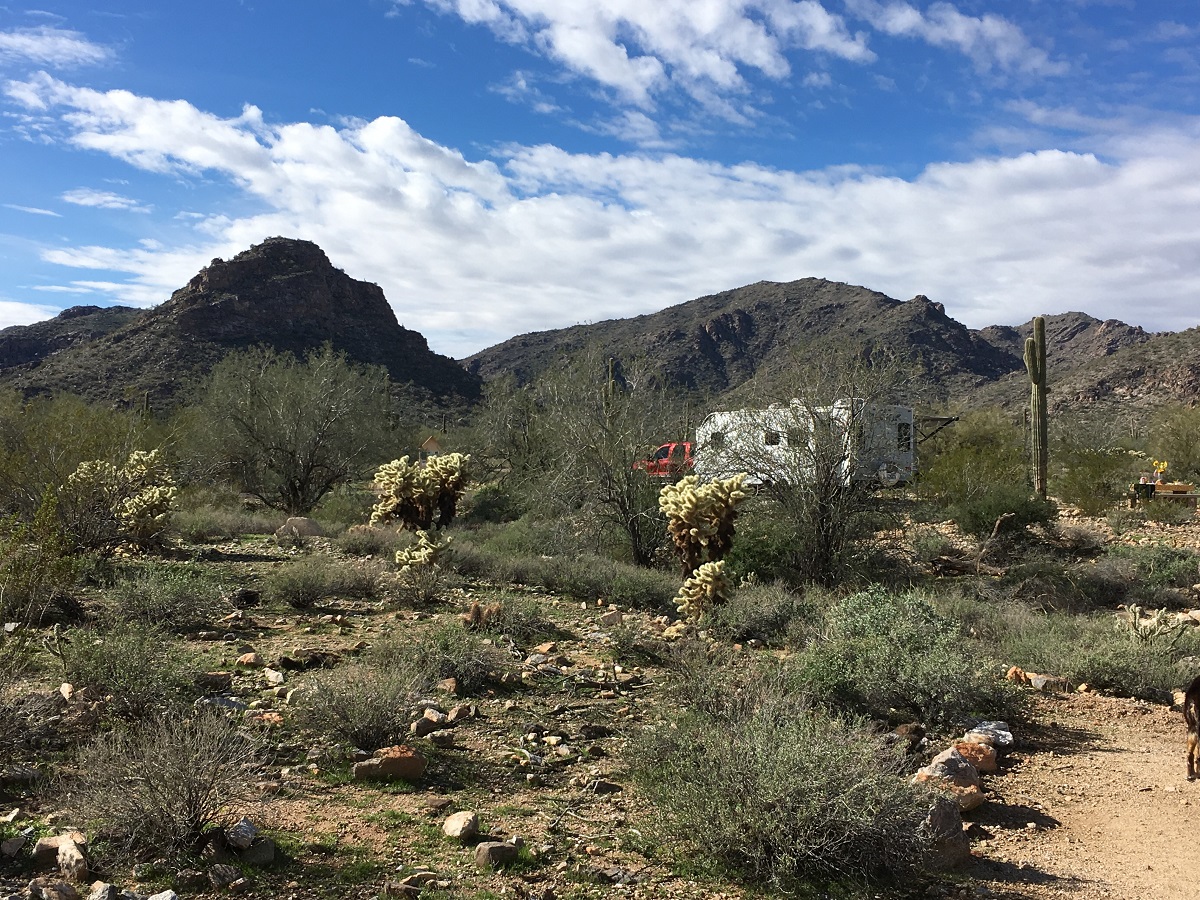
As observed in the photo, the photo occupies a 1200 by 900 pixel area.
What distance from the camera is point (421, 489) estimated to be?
1334 cm

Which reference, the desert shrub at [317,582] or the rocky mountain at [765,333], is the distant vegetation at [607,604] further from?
the rocky mountain at [765,333]

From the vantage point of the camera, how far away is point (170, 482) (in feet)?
44.0

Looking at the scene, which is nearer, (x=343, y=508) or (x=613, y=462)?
(x=613, y=462)

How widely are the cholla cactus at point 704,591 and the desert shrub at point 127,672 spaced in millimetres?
5242

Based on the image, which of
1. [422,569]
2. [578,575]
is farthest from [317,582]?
[578,575]

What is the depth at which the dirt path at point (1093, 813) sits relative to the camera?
14.1 ft

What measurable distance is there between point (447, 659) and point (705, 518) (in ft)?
14.3

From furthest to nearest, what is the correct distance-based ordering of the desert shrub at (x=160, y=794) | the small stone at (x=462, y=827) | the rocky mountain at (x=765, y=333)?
the rocky mountain at (x=765, y=333) < the small stone at (x=462, y=827) < the desert shrub at (x=160, y=794)

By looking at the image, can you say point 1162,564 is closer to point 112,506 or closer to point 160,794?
point 160,794

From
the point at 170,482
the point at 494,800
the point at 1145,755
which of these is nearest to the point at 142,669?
the point at 494,800

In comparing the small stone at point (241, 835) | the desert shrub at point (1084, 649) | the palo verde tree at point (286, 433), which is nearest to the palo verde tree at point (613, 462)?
the desert shrub at point (1084, 649)

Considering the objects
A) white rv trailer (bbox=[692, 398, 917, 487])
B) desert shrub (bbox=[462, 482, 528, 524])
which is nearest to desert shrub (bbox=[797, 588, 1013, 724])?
white rv trailer (bbox=[692, 398, 917, 487])

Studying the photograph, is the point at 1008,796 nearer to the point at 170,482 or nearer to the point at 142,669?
the point at 142,669

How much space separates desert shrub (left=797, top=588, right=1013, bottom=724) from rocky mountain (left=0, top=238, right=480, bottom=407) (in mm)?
37311
